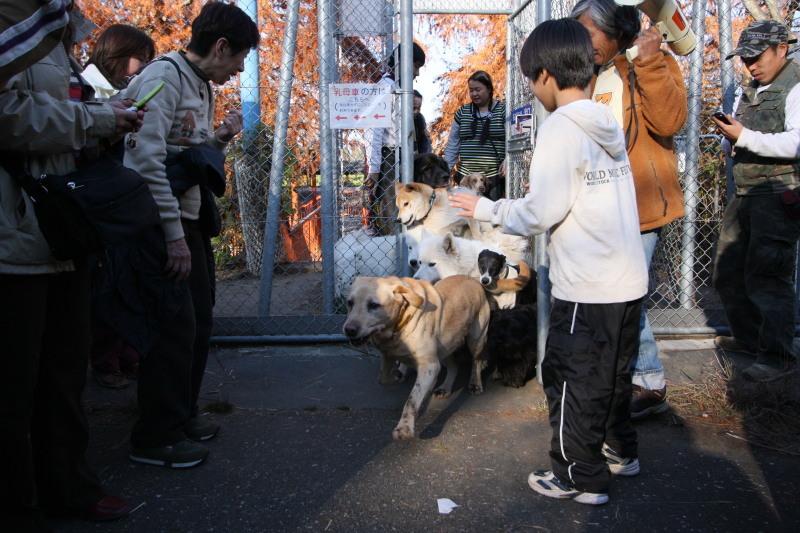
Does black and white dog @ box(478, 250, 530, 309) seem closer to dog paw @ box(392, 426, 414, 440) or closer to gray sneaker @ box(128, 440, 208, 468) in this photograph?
dog paw @ box(392, 426, 414, 440)

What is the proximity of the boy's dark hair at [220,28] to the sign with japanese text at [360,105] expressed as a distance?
1790mm

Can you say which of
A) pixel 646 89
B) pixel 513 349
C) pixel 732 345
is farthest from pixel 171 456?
pixel 732 345

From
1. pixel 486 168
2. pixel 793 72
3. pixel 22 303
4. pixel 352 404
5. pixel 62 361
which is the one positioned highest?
pixel 793 72

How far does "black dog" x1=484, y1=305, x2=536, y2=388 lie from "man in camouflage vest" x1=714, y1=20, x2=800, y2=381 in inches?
53.0

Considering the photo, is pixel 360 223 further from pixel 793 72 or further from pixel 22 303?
pixel 22 303

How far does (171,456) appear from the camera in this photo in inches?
105

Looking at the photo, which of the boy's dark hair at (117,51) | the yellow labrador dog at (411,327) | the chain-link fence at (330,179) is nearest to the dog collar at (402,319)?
the yellow labrador dog at (411,327)

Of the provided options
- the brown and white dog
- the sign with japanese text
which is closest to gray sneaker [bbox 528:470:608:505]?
the sign with japanese text

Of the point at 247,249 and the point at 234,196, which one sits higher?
the point at 234,196

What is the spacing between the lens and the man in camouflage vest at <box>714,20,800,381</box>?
3604mm

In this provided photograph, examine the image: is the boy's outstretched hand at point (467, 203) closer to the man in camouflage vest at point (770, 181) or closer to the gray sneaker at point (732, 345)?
the man in camouflage vest at point (770, 181)

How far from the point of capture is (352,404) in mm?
3580

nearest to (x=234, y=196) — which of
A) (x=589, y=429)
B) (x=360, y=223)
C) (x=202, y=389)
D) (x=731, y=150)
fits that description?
(x=360, y=223)

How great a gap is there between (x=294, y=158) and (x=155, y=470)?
15.4ft
